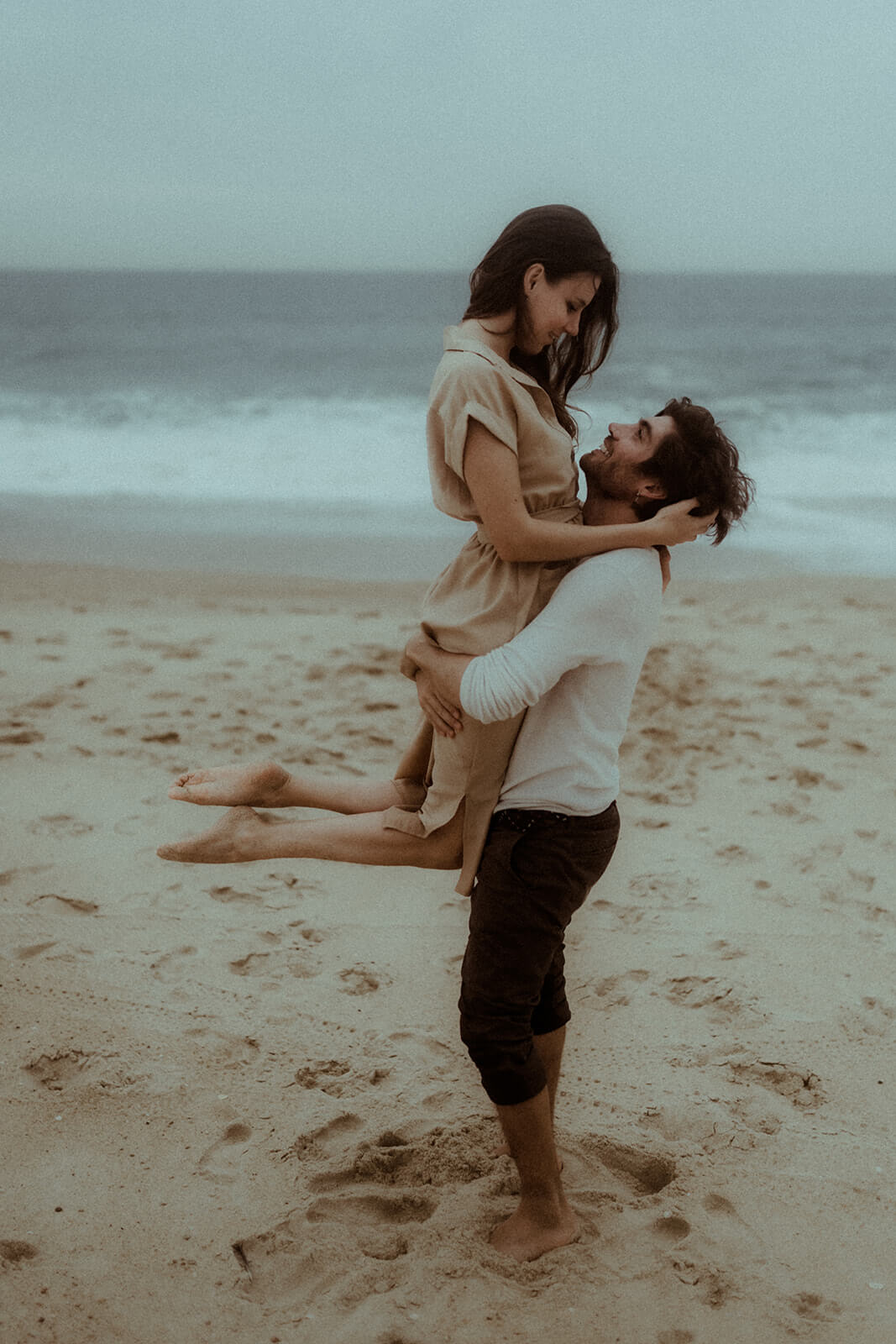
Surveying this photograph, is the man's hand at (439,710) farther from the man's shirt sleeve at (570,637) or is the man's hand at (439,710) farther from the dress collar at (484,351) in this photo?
the dress collar at (484,351)

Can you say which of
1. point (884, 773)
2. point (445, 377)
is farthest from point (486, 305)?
point (884, 773)

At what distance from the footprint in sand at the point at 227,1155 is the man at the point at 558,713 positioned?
78cm

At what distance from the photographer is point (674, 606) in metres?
8.05

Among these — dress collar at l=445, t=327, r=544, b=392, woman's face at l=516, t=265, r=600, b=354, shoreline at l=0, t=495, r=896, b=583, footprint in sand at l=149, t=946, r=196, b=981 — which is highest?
woman's face at l=516, t=265, r=600, b=354

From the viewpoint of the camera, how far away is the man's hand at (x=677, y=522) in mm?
2080

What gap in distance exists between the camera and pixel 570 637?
203 centimetres

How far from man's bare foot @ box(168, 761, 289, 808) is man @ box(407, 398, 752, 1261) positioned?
0.43 meters

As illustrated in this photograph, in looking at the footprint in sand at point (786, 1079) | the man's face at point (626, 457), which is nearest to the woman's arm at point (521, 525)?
the man's face at point (626, 457)

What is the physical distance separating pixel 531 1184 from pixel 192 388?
21048 millimetres

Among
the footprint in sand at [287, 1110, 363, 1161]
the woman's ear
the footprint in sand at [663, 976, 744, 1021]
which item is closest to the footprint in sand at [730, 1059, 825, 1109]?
the footprint in sand at [663, 976, 744, 1021]

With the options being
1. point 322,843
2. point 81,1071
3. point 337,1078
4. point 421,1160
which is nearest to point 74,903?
point 81,1071

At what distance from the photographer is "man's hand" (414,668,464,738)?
7.11ft

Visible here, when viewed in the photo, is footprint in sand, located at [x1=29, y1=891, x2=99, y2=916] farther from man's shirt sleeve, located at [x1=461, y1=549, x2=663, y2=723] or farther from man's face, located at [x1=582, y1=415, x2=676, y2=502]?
man's face, located at [x1=582, y1=415, x2=676, y2=502]

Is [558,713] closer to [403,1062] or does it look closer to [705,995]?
[403,1062]
